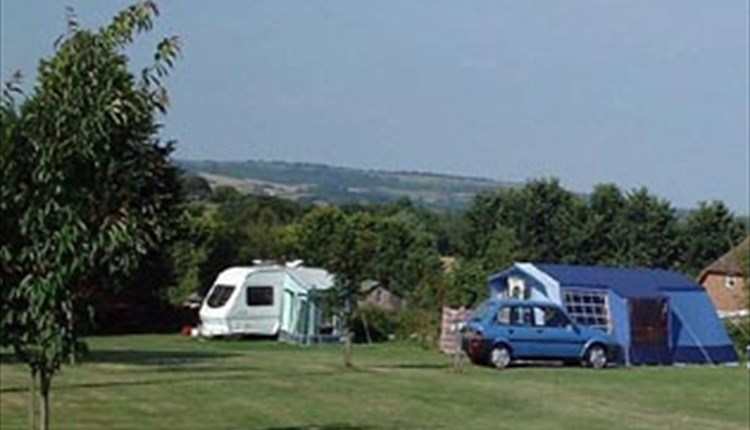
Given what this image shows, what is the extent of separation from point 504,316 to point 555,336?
1.01 metres

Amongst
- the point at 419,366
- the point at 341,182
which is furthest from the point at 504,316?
the point at 341,182

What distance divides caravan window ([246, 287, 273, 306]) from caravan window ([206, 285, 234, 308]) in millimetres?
503

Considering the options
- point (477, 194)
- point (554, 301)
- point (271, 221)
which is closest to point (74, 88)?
point (554, 301)

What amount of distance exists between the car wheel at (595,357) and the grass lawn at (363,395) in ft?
1.52

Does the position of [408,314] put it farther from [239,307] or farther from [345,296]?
[345,296]

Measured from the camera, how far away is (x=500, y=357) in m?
30.8

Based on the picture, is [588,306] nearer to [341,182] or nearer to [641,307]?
[641,307]

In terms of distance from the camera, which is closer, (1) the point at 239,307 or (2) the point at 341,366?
(2) the point at 341,366

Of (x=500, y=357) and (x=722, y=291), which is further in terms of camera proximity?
(x=722, y=291)

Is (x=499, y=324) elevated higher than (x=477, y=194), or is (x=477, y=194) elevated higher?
(x=477, y=194)

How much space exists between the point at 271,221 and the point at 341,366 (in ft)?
108

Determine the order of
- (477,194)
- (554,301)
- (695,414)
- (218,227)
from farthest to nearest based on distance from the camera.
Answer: (477,194), (218,227), (554,301), (695,414)

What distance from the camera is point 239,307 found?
1630 inches

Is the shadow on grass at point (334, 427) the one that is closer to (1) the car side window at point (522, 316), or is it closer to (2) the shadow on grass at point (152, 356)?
(2) the shadow on grass at point (152, 356)
